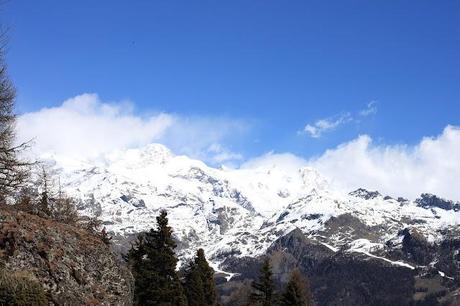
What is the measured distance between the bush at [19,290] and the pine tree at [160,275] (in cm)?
2369

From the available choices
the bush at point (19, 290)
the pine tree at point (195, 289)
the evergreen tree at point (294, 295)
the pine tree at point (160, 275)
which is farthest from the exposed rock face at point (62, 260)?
the pine tree at point (195, 289)

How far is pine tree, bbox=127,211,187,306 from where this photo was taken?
45375 mm

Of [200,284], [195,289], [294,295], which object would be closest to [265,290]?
[294,295]

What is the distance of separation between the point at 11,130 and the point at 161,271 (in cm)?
2112

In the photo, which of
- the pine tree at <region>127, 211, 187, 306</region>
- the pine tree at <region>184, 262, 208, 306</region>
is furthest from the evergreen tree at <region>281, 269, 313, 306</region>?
the pine tree at <region>127, 211, 187, 306</region>

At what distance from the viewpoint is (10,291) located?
788 inches

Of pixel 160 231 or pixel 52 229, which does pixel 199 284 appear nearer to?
pixel 160 231

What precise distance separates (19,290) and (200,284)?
155 ft

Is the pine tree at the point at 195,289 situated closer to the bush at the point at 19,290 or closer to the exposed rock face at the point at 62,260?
the exposed rock face at the point at 62,260

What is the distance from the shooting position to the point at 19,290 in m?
20.3

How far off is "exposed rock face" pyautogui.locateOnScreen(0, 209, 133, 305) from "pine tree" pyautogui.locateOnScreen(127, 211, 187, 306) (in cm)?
1683

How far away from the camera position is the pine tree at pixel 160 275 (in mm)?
45375

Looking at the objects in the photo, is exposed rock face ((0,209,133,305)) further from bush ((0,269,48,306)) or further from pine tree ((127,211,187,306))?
pine tree ((127,211,187,306))

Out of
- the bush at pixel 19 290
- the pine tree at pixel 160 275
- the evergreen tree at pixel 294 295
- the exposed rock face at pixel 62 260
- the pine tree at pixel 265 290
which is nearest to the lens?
the bush at pixel 19 290
